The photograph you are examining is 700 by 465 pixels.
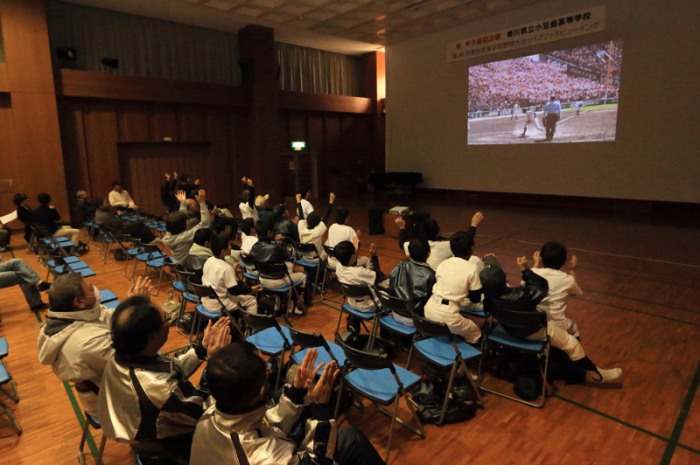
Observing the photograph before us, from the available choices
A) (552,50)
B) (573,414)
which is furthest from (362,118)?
(573,414)

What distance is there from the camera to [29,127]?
30.1 ft

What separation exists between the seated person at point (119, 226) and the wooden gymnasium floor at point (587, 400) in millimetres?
701

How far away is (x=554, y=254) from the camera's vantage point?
3041 mm

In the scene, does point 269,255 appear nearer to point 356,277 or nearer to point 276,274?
point 276,274

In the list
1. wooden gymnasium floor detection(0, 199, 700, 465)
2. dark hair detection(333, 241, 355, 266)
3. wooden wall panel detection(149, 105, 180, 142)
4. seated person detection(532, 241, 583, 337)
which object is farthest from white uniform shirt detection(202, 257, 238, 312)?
wooden wall panel detection(149, 105, 180, 142)

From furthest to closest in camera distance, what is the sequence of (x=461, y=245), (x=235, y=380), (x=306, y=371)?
(x=461, y=245) < (x=306, y=371) < (x=235, y=380)

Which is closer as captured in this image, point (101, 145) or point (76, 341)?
point (76, 341)

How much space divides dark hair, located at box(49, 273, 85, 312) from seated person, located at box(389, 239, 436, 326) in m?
2.21

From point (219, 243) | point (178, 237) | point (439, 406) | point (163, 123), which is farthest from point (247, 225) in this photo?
point (163, 123)

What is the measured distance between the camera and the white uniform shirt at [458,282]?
293 centimetres

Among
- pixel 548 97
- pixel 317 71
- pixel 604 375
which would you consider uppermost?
pixel 317 71

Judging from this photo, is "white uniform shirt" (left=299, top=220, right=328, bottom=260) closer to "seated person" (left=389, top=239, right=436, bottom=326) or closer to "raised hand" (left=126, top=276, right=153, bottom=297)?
"seated person" (left=389, top=239, right=436, bottom=326)

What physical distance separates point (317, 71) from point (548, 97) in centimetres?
847

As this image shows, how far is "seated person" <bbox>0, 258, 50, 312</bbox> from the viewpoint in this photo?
4574 mm
